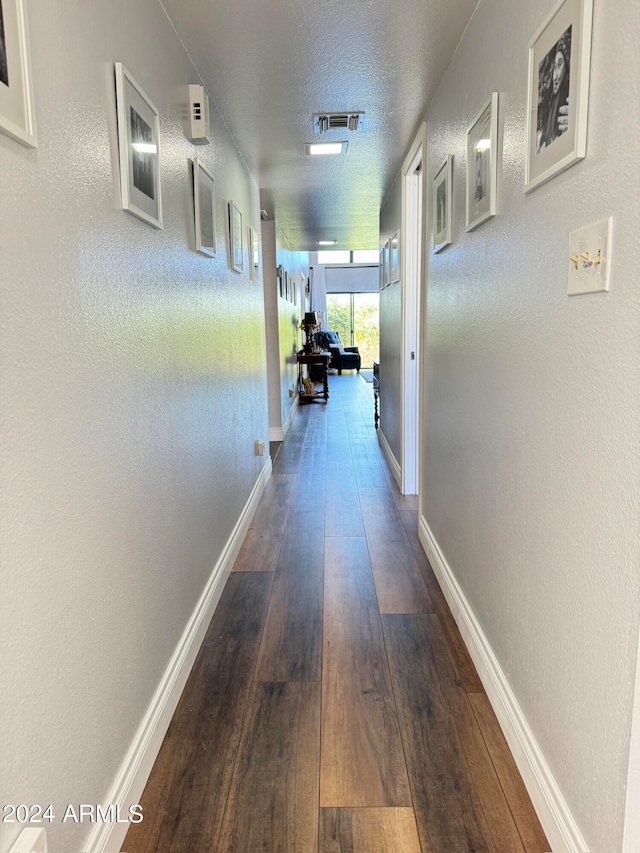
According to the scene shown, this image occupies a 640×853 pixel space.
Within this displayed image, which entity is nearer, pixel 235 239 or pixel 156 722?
pixel 156 722

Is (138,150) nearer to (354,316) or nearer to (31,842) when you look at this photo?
(31,842)

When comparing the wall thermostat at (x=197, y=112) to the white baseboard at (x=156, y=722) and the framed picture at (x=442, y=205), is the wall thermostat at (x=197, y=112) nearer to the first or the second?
the framed picture at (x=442, y=205)

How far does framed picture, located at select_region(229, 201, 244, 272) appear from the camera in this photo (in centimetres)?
278

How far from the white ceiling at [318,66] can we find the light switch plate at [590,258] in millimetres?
1159

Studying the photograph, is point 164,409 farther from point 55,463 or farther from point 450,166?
point 450,166

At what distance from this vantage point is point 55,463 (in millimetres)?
993

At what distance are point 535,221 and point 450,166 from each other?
981mm

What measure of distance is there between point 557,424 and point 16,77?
3.83ft

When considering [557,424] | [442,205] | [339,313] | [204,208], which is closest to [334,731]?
[557,424]

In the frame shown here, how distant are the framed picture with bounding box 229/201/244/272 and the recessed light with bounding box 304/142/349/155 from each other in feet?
1.71

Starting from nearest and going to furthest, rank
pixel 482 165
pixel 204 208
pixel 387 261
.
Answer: pixel 482 165, pixel 204 208, pixel 387 261

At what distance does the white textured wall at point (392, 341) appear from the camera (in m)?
3.77

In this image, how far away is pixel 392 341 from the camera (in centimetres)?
416

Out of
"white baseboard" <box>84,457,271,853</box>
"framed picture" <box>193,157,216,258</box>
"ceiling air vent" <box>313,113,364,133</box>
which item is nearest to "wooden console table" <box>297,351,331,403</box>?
"ceiling air vent" <box>313,113,364,133</box>
